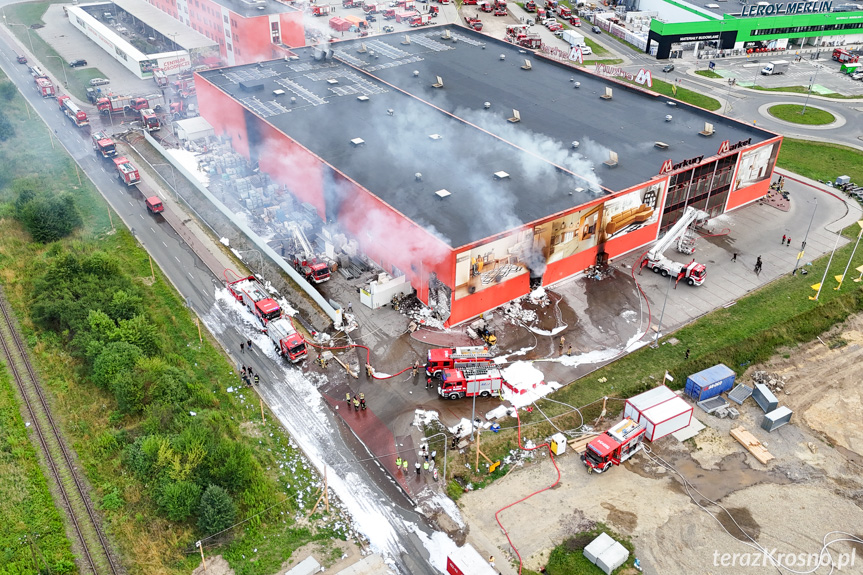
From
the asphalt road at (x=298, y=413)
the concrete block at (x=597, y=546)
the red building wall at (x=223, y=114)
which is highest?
the red building wall at (x=223, y=114)

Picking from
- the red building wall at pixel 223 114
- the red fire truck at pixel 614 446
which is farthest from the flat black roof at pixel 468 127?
the red fire truck at pixel 614 446

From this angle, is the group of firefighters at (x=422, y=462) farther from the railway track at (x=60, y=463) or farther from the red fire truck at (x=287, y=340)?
the railway track at (x=60, y=463)

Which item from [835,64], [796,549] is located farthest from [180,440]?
[835,64]

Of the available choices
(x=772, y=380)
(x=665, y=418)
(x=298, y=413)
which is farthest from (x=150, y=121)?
(x=772, y=380)

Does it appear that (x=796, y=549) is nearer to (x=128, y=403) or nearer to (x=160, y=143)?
(x=128, y=403)

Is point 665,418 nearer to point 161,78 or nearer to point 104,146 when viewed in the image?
point 104,146
